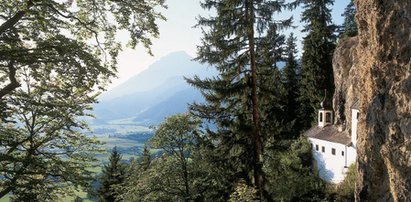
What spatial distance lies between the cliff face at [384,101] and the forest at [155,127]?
3267 millimetres

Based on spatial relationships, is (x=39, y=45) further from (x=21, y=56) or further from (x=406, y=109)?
(x=406, y=109)

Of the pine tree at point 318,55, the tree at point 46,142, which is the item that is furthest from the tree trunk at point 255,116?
the pine tree at point 318,55

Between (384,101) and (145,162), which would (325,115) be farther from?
(384,101)

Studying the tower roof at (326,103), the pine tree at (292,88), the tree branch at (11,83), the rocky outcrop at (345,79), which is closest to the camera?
the tree branch at (11,83)

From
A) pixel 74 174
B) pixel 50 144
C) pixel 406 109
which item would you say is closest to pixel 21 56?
pixel 74 174

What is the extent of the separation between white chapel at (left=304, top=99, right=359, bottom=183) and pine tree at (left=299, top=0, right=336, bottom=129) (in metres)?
3.22

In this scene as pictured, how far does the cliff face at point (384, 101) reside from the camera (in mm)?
11570

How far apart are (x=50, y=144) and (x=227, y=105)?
732 cm

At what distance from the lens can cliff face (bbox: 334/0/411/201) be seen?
11.6 m

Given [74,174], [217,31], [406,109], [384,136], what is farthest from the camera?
[217,31]

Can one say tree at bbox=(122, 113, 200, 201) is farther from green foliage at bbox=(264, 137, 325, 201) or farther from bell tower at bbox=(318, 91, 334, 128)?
bell tower at bbox=(318, 91, 334, 128)

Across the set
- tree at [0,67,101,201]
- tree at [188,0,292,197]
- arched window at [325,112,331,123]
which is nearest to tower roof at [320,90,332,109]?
arched window at [325,112,331,123]

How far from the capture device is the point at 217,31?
51.8 ft

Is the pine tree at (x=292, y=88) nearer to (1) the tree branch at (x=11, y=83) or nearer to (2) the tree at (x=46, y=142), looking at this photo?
(2) the tree at (x=46, y=142)
